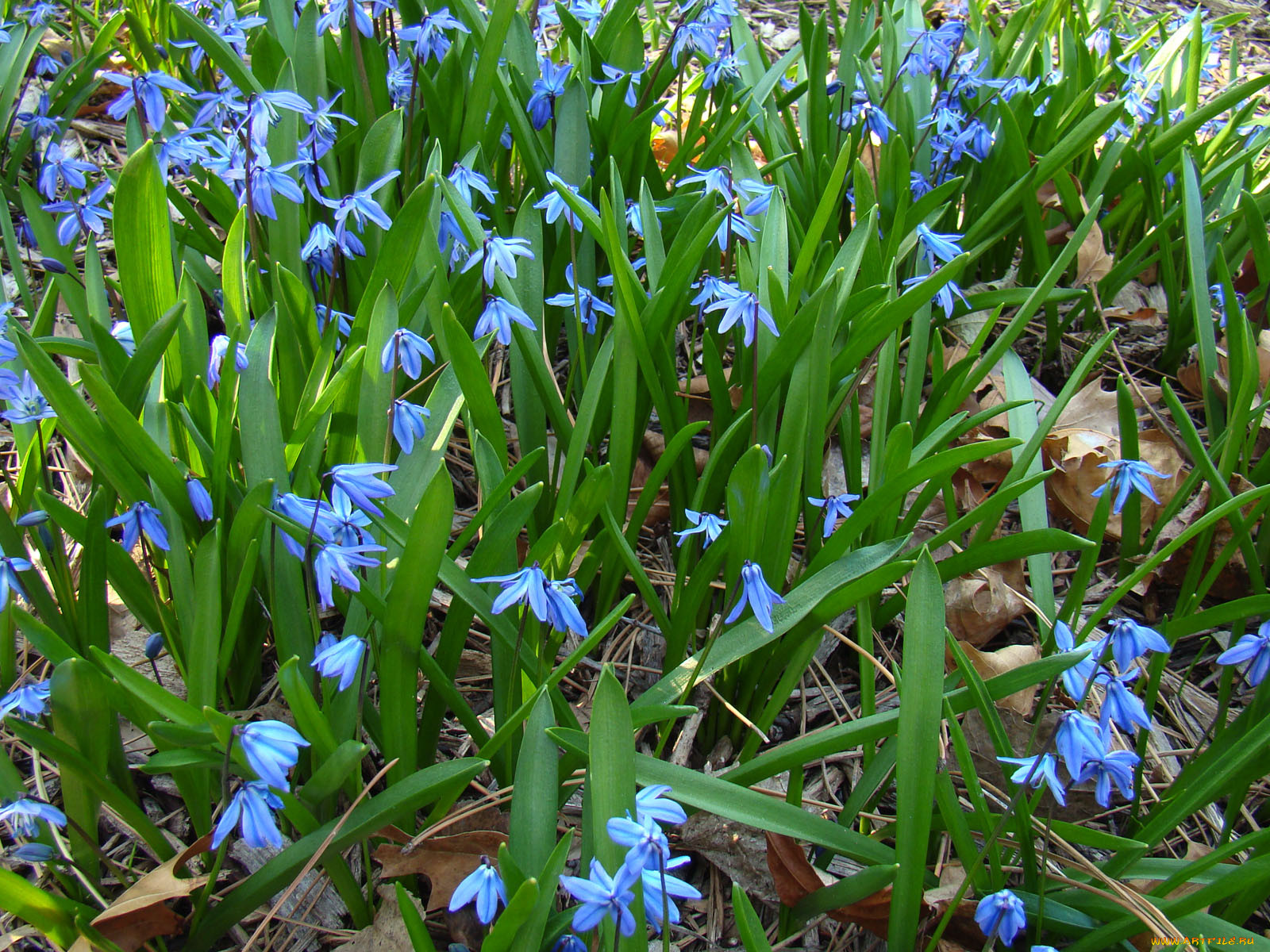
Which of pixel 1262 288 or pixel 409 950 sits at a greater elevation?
pixel 1262 288

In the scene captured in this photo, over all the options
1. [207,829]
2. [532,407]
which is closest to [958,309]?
[532,407]

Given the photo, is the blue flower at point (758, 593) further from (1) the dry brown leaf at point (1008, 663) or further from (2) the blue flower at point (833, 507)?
(1) the dry brown leaf at point (1008, 663)

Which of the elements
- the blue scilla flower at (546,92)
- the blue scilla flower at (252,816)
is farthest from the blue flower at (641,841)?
the blue scilla flower at (546,92)

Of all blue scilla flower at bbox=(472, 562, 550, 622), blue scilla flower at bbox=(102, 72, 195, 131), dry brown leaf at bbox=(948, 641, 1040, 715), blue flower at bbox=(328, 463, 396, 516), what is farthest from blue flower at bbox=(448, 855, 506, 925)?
blue scilla flower at bbox=(102, 72, 195, 131)

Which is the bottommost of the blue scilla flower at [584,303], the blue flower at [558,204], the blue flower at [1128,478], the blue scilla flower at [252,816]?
the blue scilla flower at [252,816]

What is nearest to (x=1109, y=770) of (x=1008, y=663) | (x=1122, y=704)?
(x=1122, y=704)

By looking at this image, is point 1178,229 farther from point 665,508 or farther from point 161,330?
point 161,330
